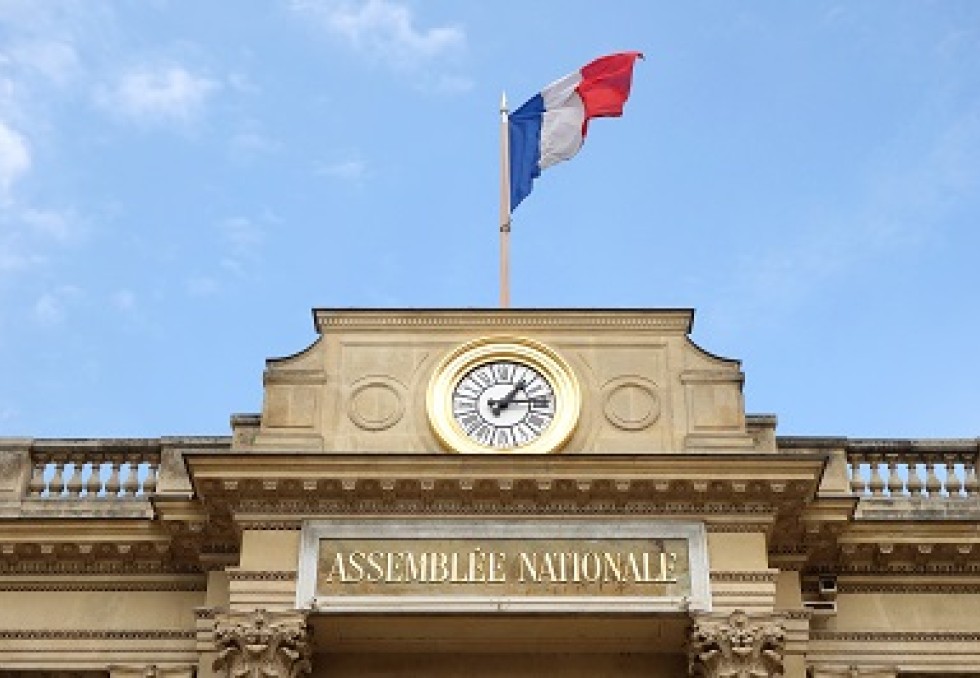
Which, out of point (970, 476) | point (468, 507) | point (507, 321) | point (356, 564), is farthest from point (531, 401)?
point (970, 476)

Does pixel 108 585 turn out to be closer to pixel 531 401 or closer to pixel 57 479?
pixel 57 479

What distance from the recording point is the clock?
2062cm

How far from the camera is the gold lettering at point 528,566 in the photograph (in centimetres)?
1962

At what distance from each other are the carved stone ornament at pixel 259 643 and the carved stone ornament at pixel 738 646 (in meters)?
4.80

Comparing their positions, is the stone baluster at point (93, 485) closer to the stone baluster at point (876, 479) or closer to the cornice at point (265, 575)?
the cornice at point (265, 575)

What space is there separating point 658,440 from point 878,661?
401 centimetres

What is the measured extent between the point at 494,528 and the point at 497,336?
2753mm

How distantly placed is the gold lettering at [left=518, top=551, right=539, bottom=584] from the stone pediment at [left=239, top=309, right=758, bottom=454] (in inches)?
64.8

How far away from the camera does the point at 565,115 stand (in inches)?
1003

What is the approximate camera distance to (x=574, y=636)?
20.0 metres

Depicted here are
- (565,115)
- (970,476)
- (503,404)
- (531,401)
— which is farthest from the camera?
(565,115)

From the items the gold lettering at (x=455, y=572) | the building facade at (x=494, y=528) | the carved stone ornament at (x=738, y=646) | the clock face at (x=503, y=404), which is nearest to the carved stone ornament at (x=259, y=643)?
the building facade at (x=494, y=528)

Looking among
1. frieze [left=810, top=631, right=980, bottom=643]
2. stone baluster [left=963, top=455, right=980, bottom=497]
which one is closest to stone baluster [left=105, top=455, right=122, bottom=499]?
frieze [left=810, top=631, right=980, bottom=643]

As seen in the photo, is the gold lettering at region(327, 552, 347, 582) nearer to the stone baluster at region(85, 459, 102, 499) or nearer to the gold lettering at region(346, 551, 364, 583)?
the gold lettering at region(346, 551, 364, 583)
